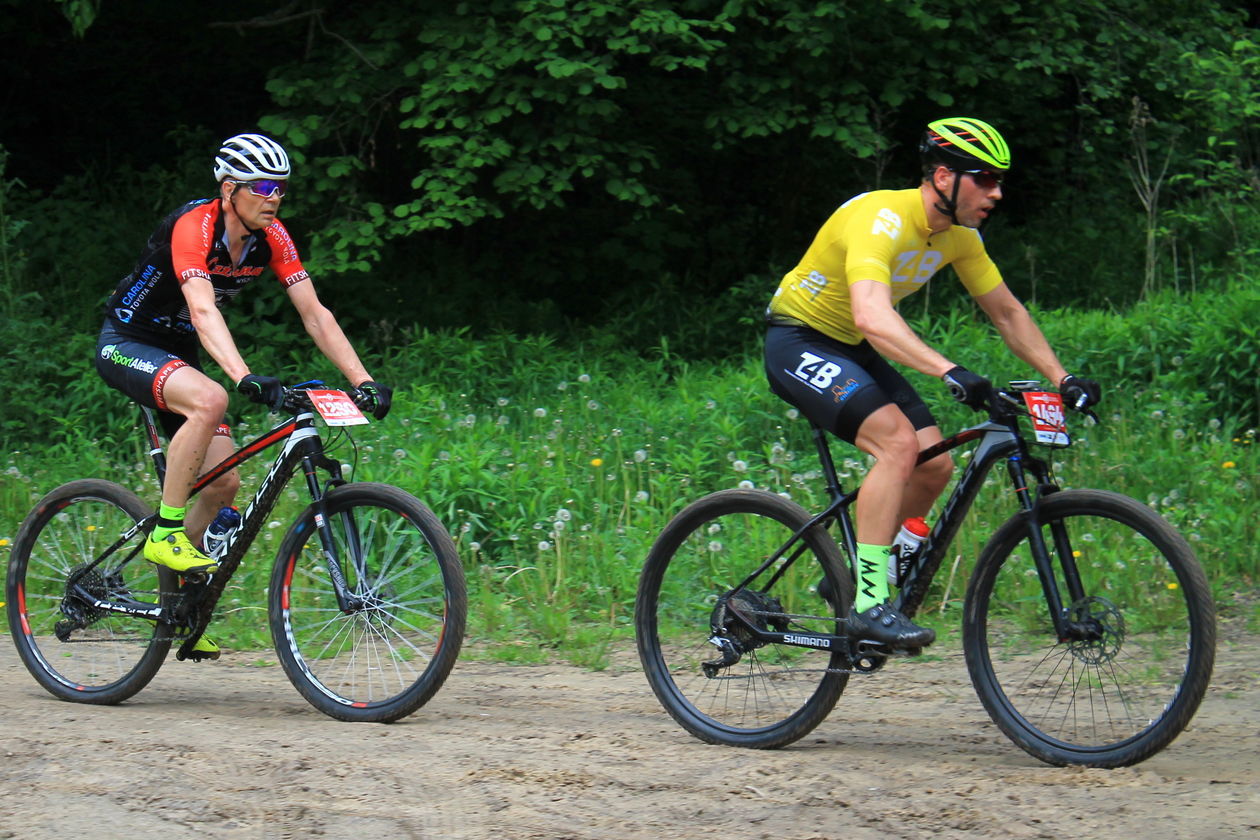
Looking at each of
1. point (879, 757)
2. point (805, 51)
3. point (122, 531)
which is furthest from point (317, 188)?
point (879, 757)

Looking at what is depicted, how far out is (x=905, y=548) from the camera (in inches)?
179

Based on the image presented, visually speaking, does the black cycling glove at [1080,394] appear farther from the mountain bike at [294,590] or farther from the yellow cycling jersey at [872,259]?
the mountain bike at [294,590]

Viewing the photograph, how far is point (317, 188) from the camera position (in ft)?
33.5

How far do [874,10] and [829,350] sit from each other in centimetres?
614

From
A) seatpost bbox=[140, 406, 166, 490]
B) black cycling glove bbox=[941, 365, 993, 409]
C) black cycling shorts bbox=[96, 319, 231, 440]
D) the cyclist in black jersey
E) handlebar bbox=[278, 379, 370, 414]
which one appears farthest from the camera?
seatpost bbox=[140, 406, 166, 490]

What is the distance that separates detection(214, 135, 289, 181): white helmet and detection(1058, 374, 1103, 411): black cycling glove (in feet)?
9.08

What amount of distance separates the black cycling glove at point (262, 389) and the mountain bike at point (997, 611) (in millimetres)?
1382

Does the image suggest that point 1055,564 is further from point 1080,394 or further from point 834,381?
point 834,381

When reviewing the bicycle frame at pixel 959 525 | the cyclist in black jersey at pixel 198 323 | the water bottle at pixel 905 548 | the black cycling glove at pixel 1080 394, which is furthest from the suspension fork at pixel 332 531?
the black cycling glove at pixel 1080 394

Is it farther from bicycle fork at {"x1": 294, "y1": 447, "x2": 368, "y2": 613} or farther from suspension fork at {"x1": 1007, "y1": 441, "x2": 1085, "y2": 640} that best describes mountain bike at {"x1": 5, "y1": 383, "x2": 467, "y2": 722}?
suspension fork at {"x1": 1007, "y1": 441, "x2": 1085, "y2": 640}

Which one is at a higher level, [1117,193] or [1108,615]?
[1117,193]

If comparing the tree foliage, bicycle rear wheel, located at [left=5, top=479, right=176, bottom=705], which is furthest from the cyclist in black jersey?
the tree foliage

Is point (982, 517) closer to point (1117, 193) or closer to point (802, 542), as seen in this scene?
point (802, 542)

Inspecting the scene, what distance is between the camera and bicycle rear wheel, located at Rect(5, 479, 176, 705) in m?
5.45
